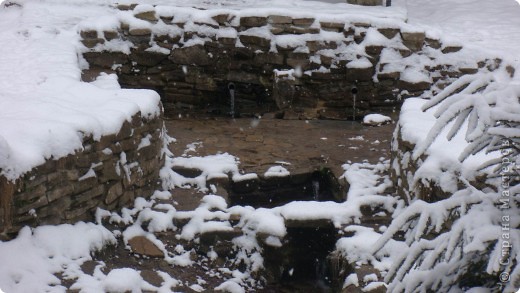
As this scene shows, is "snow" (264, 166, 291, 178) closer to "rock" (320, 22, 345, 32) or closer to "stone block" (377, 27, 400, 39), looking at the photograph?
"rock" (320, 22, 345, 32)

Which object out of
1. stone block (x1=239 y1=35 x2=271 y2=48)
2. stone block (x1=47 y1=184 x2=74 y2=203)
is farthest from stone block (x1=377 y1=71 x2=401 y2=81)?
stone block (x1=47 y1=184 x2=74 y2=203)

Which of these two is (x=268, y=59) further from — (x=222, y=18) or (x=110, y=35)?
(x=110, y=35)

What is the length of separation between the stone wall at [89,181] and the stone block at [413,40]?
3632 mm

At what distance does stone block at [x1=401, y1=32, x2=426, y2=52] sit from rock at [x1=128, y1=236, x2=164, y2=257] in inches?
181

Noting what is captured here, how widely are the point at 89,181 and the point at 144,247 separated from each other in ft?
2.26

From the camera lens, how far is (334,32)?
8273 millimetres

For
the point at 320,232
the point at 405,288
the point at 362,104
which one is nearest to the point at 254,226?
the point at 320,232

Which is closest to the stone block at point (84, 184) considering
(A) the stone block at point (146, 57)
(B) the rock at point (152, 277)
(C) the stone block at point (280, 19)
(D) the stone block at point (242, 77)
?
(B) the rock at point (152, 277)

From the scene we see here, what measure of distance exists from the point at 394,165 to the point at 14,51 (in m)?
4.47

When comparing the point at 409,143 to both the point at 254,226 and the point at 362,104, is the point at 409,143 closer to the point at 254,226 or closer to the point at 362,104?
the point at 254,226

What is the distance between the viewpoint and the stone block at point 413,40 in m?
8.23

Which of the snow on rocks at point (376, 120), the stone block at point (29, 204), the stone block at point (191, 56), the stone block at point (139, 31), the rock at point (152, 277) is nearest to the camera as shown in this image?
the stone block at point (29, 204)

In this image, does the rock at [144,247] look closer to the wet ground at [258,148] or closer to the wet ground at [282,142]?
the wet ground at [258,148]

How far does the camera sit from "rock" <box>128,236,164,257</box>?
511 centimetres
